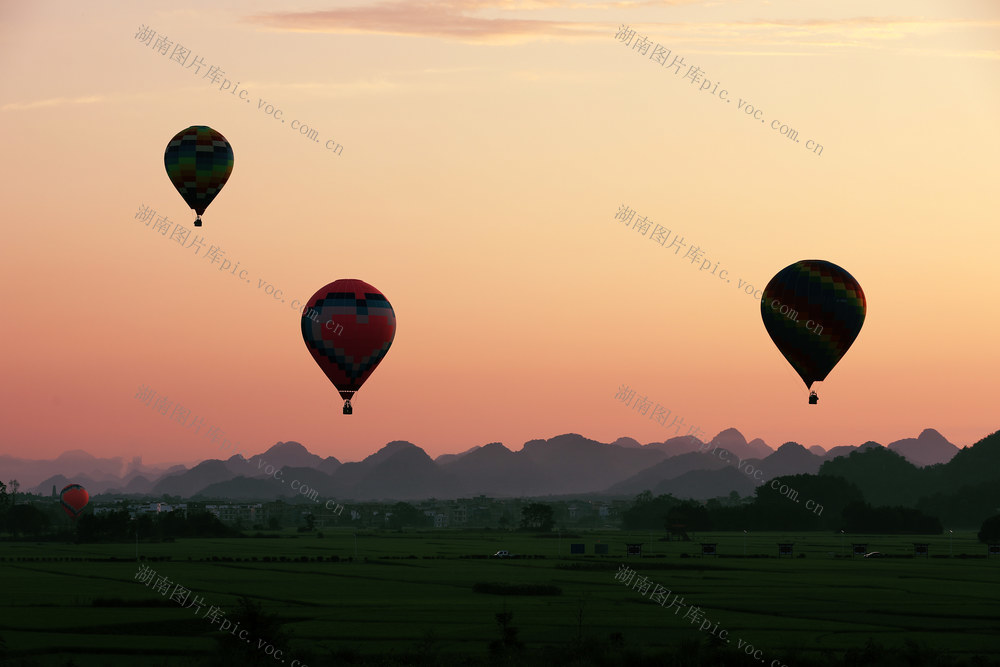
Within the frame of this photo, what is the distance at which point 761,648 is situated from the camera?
57031mm

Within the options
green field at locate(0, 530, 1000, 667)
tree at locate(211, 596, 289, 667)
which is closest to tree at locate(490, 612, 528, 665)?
green field at locate(0, 530, 1000, 667)

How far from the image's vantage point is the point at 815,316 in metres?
83.4

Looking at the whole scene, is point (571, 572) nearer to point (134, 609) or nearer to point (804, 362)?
point (804, 362)

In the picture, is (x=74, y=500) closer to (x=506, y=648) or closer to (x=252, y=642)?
(x=252, y=642)

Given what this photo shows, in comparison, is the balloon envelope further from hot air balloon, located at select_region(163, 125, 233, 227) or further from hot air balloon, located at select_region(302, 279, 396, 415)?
hot air balloon, located at select_region(163, 125, 233, 227)

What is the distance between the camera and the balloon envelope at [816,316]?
3265 inches

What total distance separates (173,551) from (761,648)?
99.6 metres

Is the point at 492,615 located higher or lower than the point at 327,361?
lower

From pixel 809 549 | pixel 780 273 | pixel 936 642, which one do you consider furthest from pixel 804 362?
pixel 809 549

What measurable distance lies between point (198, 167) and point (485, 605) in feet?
104

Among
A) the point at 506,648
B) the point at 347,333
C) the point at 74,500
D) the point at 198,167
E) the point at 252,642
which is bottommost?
the point at 74,500

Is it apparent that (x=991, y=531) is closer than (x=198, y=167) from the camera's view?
No

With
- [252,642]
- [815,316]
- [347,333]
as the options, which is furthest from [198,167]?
[815,316]

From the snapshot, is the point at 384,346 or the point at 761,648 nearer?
the point at 761,648
